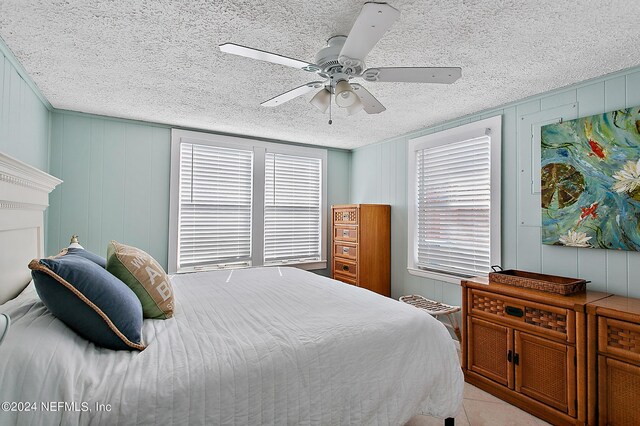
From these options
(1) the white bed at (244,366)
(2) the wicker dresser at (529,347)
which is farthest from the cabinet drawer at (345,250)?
(1) the white bed at (244,366)

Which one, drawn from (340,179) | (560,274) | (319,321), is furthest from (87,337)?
(340,179)

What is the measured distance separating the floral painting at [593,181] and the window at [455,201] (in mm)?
455

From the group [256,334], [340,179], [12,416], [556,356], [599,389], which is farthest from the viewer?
[340,179]

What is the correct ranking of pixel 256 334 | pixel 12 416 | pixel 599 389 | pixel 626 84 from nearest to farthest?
1. pixel 12 416
2. pixel 256 334
3. pixel 599 389
4. pixel 626 84

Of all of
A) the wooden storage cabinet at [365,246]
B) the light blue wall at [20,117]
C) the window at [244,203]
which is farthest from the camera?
the wooden storage cabinet at [365,246]

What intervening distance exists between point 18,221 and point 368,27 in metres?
2.16

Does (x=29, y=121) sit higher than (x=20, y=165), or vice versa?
(x=29, y=121)

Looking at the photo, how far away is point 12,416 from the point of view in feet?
2.91

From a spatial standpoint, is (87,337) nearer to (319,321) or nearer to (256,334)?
(256,334)

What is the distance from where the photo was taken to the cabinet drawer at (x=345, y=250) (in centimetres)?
401

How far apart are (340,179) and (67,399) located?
4.28 metres

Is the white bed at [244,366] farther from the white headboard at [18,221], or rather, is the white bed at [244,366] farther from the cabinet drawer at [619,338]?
the cabinet drawer at [619,338]

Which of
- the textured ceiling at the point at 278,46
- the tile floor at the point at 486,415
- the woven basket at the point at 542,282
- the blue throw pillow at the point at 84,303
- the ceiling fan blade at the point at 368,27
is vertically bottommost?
the tile floor at the point at 486,415

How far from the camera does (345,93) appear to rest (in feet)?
5.88
